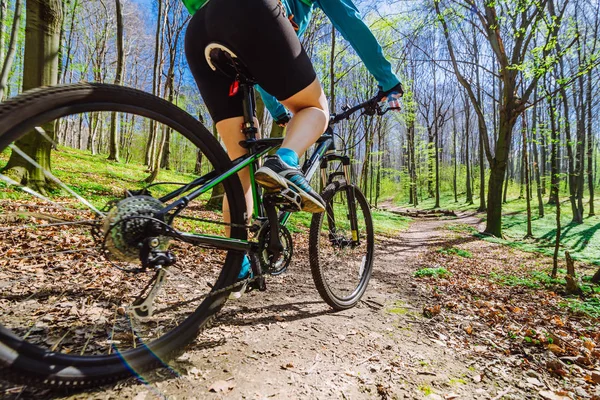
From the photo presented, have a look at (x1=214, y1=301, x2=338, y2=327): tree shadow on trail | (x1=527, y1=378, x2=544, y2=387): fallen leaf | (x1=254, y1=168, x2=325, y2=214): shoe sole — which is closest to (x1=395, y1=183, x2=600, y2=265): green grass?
(x1=527, y1=378, x2=544, y2=387): fallen leaf

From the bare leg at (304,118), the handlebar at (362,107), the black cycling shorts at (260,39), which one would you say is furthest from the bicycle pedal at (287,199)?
the handlebar at (362,107)

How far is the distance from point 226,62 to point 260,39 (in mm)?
271

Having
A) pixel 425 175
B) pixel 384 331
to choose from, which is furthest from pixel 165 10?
pixel 425 175

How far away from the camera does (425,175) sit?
121 ft

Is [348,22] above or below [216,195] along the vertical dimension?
above

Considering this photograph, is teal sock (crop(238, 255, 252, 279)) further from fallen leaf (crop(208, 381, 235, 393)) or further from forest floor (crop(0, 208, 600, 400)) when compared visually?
fallen leaf (crop(208, 381, 235, 393))

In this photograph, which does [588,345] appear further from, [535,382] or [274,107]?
[274,107]

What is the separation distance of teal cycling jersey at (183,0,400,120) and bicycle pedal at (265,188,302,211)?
3.29 ft

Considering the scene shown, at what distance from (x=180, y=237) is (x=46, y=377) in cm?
62

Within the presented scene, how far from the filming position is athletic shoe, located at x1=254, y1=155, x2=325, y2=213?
4.84 feet

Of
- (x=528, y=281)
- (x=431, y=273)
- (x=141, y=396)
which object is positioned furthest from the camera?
(x=528, y=281)

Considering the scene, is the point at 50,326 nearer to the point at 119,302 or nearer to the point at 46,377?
the point at 119,302

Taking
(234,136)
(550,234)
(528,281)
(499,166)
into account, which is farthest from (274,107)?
A: (550,234)

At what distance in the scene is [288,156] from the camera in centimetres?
162
